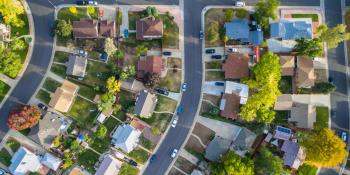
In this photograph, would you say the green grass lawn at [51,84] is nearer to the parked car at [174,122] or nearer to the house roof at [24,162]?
the house roof at [24,162]

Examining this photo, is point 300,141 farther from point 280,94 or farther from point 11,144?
point 11,144

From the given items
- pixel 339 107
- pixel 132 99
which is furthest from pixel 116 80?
pixel 339 107

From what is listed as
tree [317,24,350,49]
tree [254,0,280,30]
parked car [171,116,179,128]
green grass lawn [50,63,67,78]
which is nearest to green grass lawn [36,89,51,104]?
green grass lawn [50,63,67,78]

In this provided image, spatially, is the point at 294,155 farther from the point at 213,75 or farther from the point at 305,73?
the point at 213,75

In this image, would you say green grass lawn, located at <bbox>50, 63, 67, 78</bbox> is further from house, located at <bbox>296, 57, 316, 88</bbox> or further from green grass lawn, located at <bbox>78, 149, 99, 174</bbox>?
house, located at <bbox>296, 57, 316, 88</bbox>

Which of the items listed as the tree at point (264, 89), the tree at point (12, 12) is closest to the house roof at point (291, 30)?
the tree at point (264, 89)
